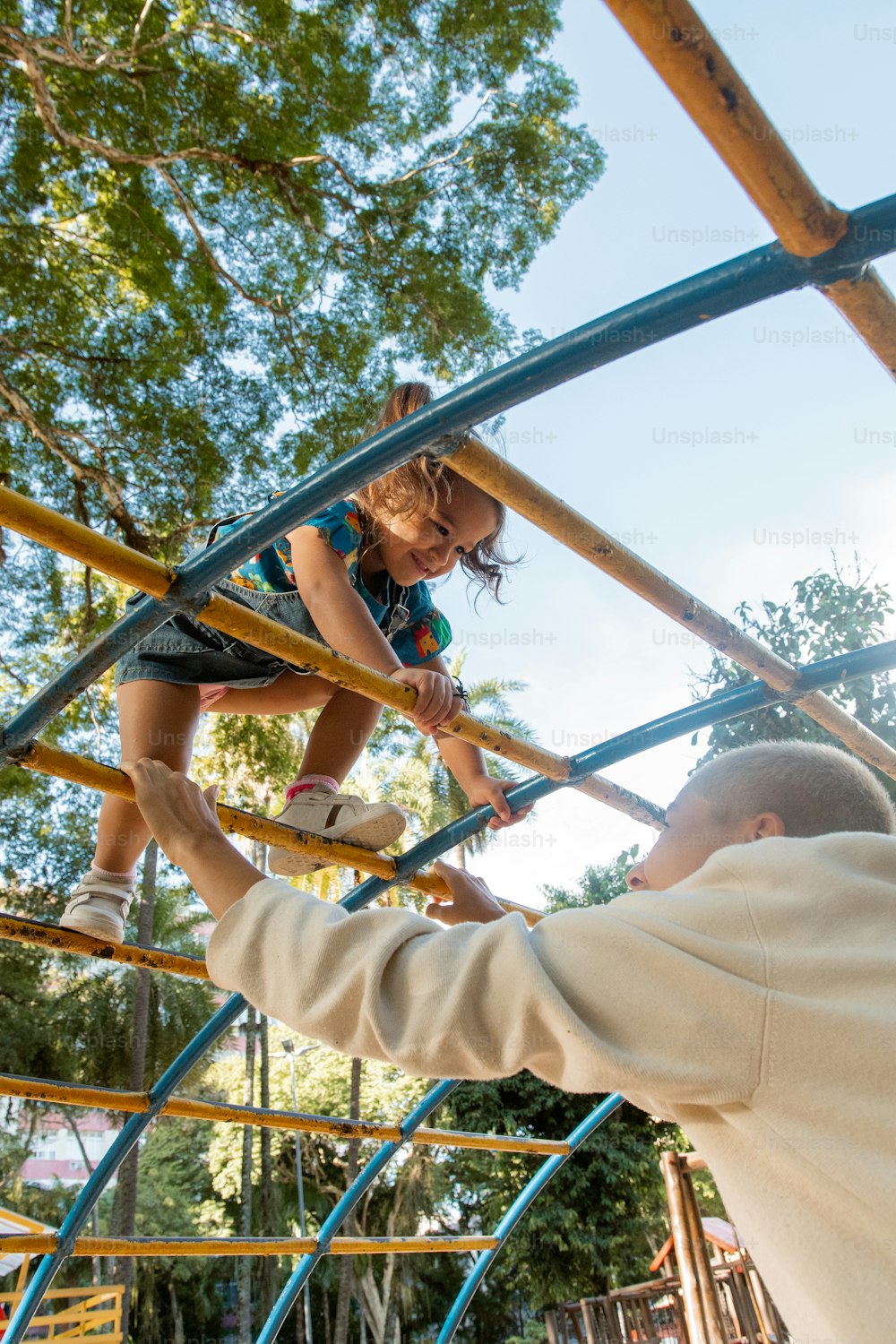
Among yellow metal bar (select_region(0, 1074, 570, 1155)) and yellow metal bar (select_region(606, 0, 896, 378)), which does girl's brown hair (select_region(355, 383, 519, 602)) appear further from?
yellow metal bar (select_region(0, 1074, 570, 1155))

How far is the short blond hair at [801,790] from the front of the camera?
1156 mm

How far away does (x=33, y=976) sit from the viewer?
15.8m

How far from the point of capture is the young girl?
1.87 m

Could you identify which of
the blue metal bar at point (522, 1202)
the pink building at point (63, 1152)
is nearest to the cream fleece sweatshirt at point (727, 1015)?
the blue metal bar at point (522, 1202)

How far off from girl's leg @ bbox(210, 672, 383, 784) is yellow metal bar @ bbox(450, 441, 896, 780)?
0.90m

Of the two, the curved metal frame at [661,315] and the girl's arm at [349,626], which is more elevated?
the girl's arm at [349,626]

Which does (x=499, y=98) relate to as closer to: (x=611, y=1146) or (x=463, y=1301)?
(x=463, y=1301)

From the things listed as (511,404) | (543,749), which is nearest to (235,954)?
(511,404)

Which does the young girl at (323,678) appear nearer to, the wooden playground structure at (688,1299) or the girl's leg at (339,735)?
the girl's leg at (339,735)

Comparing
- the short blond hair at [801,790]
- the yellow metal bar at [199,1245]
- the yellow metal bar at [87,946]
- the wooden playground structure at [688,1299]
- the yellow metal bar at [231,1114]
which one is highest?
the yellow metal bar at [87,946]

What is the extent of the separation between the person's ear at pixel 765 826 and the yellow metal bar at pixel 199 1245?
164cm

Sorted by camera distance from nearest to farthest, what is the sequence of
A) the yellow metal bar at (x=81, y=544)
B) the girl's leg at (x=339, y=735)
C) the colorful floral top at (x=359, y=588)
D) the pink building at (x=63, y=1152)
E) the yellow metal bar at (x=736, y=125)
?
1. the yellow metal bar at (x=736, y=125)
2. the yellow metal bar at (x=81, y=544)
3. the colorful floral top at (x=359, y=588)
4. the girl's leg at (x=339, y=735)
5. the pink building at (x=63, y=1152)

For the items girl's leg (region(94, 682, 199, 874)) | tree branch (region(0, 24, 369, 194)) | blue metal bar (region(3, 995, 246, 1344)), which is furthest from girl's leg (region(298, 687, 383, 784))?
tree branch (region(0, 24, 369, 194))

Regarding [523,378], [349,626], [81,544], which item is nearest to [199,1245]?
[349,626]
